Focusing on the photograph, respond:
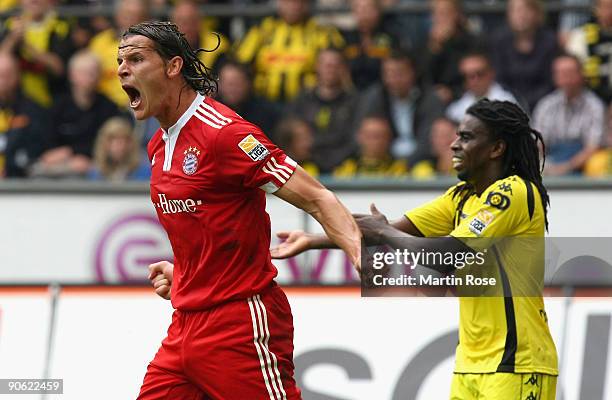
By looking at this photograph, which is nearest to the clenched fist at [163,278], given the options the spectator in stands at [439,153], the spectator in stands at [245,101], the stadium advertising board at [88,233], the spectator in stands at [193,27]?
the stadium advertising board at [88,233]

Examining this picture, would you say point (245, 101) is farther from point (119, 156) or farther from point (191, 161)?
point (191, 161)

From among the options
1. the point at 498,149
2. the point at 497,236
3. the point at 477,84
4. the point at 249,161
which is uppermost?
the point at 477,84

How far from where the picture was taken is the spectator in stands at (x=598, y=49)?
11.1 meters

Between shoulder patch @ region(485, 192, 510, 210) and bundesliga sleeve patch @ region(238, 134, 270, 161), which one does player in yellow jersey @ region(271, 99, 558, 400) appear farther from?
bundesliga sleeve patch @ region(238, 134, 270, 161)

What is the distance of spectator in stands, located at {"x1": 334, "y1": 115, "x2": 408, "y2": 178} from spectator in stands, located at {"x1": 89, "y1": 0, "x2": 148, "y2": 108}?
2519 millimetres

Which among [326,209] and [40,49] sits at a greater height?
[40,49]

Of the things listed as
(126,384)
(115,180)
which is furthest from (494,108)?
(115,180)

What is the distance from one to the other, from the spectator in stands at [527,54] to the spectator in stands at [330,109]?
1379 millimetres

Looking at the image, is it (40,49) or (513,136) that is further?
(40,49)

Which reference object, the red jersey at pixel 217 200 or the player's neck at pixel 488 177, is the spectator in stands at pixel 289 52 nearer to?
the player's neck at pixel 488 177

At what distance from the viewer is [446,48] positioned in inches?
451

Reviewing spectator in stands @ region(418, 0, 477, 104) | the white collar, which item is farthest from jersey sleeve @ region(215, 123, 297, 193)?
spectator in stands @ region(418, 0, 477, 104)

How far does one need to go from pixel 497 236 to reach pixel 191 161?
143 cm

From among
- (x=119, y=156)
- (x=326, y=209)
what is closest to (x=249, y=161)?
(x=326, y=209)
